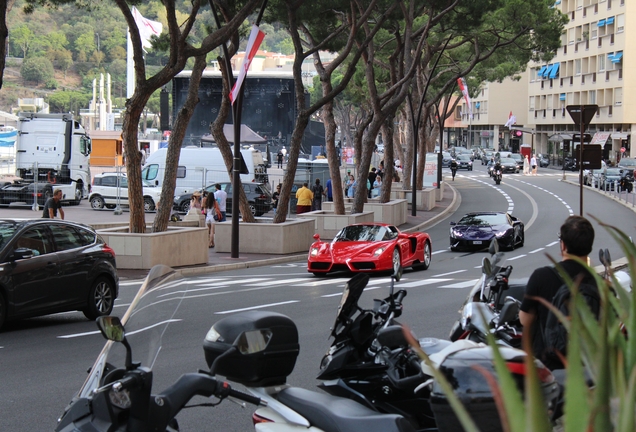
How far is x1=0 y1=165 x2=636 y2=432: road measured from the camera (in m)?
7.10

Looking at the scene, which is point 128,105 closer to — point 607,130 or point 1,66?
point 1,66

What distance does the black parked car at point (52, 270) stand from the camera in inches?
449

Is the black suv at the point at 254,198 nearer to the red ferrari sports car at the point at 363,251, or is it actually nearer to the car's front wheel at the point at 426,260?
the car's front wheel at the point at 426,260

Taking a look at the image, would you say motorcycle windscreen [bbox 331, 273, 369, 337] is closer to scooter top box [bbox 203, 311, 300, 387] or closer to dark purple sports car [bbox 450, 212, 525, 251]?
scooter top box [bbox 203, 311, 300, 387]

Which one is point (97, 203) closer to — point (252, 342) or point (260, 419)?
point (260, 419)

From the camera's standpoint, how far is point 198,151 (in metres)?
38.6

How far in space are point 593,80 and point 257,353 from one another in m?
85.2

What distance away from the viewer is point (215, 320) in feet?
38.3

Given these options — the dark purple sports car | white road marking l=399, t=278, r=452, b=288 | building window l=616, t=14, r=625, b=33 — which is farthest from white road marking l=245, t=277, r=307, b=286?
building window l=616, t=14, r=625, b=33

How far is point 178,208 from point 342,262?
61.0ft

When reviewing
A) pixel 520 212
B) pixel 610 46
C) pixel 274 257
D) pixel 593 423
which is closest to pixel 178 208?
pixel 274 257

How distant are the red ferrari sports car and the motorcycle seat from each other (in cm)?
1513

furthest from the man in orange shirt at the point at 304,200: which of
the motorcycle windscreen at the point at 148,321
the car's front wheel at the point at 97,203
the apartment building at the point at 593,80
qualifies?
the apartment building at the point at 593,80

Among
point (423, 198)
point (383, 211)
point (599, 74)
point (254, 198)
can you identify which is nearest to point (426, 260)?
point (383, 211)
